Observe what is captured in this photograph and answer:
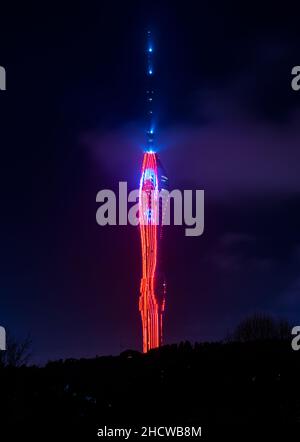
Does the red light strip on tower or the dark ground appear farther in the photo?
the red light strip on tower

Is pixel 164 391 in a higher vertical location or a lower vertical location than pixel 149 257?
lower

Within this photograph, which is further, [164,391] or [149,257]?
[149,257]

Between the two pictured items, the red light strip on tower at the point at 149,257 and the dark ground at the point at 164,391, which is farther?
the red light strip on tower at the point at 149,257

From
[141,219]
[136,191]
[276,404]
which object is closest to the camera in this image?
[276,404]

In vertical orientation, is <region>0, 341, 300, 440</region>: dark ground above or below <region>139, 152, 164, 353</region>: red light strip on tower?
below

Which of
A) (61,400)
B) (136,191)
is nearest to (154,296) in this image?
(136,191)

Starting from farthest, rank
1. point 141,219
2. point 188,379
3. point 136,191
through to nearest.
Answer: point 136,191, point 141,219, point 188,379

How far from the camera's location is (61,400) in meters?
10.1

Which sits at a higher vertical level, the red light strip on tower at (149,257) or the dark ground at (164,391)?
the red light strip on tower at (149,257)

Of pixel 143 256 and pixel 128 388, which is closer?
pixel 128 388
